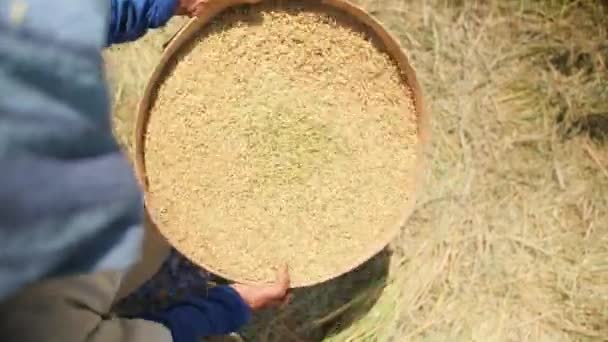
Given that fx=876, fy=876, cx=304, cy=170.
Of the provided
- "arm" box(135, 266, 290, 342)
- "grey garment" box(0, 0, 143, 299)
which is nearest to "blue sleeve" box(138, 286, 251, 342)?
"arm" box(135, 266, 290, 342)

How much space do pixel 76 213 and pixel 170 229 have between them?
1.80ft

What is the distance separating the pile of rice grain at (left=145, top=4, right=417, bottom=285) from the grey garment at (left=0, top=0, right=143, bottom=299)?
51 cm

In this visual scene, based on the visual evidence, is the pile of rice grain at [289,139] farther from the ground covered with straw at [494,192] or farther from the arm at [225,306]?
the ground covered with straw at [494,192]

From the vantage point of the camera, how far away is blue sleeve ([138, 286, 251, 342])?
3.73 ft

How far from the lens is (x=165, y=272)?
1.34m

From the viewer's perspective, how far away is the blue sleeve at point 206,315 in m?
1.14

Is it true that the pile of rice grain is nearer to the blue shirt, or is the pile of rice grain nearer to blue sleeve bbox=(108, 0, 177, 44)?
blue sleeve bbox=(108, 0, 177, 44)

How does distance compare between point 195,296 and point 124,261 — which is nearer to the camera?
point 124,261

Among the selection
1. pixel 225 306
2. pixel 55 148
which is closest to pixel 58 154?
pixel 55 148

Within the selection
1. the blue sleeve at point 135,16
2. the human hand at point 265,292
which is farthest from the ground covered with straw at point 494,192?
the blue sleeve at point 135,16

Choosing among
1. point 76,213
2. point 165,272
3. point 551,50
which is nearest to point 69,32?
point 76,213

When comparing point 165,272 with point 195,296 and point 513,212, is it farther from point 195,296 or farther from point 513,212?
point 513,212

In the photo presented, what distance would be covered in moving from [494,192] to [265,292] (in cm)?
44

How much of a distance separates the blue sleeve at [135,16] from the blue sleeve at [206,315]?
365 millimetres
